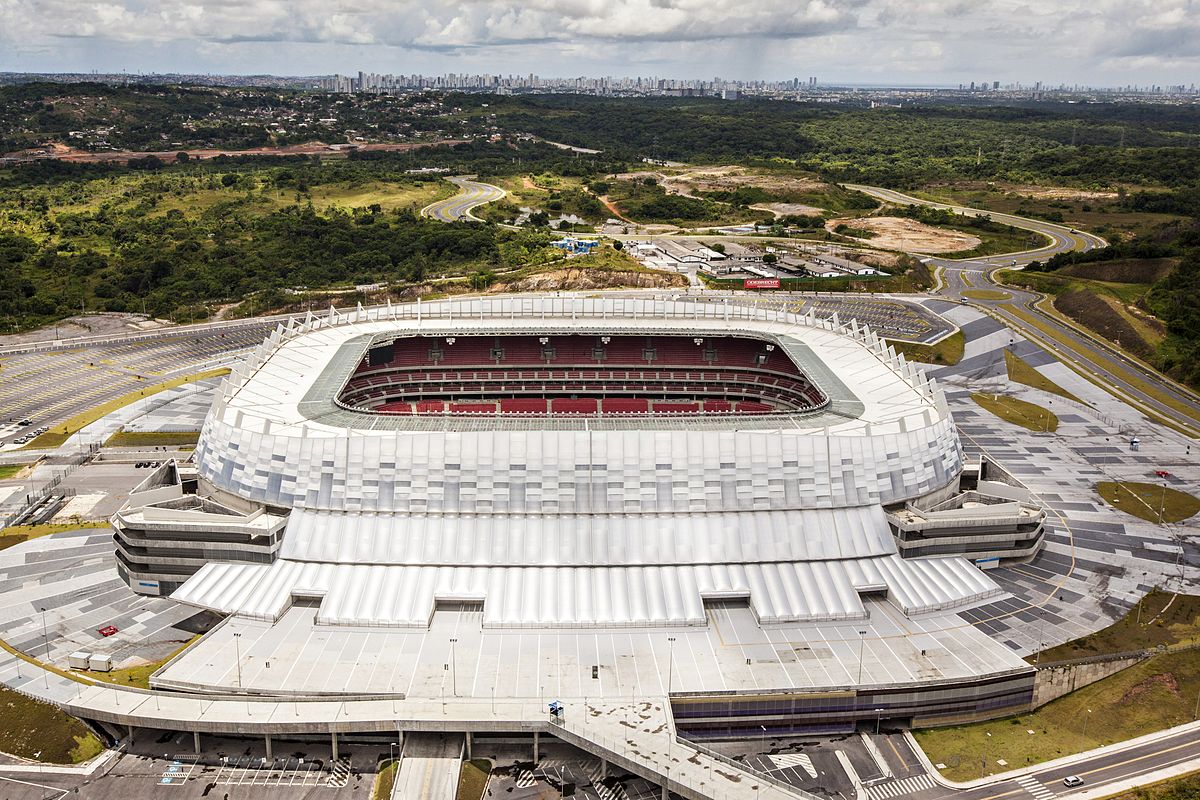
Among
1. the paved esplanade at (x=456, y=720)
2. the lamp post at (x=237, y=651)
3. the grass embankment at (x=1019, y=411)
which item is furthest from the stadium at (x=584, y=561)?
the grass embankment at (x=1019, y=411)

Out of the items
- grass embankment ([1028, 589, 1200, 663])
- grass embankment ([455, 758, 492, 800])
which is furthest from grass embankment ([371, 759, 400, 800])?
grass embankment ([1028, 589, 1200, 663])

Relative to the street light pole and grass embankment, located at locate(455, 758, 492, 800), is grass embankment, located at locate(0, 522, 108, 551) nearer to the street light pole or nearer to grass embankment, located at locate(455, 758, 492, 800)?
grass embankment, located at locate(455, 758, 492, 800)

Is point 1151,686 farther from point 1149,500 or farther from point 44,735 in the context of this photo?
point 44,735

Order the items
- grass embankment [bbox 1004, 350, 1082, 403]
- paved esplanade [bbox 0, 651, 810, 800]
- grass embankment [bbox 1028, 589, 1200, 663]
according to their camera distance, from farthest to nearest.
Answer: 1. grass embankment [bbox 1004, 350, 1082, 403]
2. grass embankment [bbox 1028, 589, 1200, 663]
3. paved esplanade [bbox 0, 651, 810, 800]

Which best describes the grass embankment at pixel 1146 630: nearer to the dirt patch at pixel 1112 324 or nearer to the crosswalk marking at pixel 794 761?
the crosswalk marking at pixel 794 761

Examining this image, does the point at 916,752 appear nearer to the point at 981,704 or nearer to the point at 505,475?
the point at 981,704
